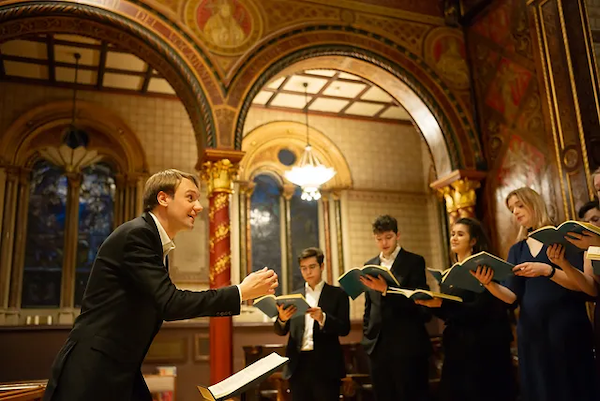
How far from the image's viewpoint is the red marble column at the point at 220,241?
6000 mm

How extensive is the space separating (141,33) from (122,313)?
500cm

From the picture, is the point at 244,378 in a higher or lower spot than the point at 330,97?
lower

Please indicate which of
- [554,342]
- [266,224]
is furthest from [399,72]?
[554,342]

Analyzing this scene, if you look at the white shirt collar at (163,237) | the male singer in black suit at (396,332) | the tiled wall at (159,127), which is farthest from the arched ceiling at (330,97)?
the white shirt collar at (163,237)

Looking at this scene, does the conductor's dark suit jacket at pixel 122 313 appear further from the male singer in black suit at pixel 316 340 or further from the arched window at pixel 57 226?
the arched window at pixel 57 226

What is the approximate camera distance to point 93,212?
9.79 m

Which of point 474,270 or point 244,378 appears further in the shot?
point 474,270

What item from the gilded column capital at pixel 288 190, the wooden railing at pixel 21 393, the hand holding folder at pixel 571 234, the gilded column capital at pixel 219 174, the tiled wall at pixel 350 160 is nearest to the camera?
the wooden railing at pixel 21 393

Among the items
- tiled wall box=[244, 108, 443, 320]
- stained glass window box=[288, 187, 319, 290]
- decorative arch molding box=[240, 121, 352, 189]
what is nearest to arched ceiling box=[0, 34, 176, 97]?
decorative arch molding box=[240, 121, 352, 189]

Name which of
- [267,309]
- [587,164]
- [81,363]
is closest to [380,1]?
[587,164]

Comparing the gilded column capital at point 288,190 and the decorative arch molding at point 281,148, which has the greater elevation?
the decorative arch molding at point 281,148

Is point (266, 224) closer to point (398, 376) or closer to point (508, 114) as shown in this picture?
point (508, 114)

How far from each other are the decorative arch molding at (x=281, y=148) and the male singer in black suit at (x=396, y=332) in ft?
21.7

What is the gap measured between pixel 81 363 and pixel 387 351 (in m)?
2.37
